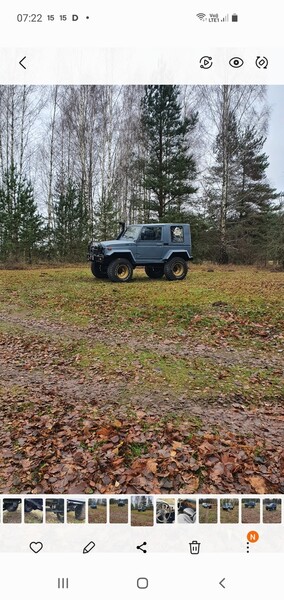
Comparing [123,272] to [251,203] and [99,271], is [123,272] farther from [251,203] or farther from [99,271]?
[251,203]

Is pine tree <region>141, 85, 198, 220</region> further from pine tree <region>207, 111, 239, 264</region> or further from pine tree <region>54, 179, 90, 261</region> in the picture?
pine tree <region>54, 179, 90, 261</region>

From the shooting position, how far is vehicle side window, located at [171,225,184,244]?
3.91m

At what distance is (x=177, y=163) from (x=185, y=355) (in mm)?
1980

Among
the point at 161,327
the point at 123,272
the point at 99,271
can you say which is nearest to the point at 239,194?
the point at 161,327

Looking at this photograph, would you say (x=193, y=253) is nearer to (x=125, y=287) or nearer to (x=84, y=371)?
(x=125, y=287)

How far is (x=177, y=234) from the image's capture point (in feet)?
13.7

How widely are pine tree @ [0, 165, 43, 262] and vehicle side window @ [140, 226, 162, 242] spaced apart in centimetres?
156

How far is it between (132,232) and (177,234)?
817mm

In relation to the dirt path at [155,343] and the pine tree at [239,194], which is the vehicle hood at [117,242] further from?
the pine tree at [239,194]

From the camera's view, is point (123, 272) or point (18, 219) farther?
point (123, 272)

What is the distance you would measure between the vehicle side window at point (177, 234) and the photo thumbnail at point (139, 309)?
47mm

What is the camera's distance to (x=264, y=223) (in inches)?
111

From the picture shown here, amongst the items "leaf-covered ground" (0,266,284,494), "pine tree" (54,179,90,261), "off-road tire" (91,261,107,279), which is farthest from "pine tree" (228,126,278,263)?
"off-road tire" (91,261,107,279)
